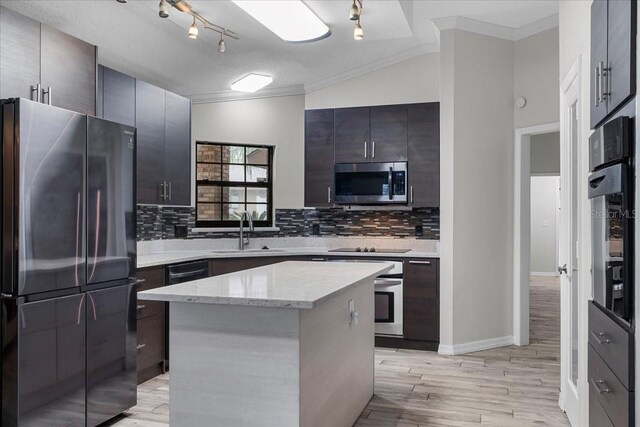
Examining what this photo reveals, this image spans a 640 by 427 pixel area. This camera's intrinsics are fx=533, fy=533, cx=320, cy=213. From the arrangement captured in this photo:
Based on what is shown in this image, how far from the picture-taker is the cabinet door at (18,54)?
280 centimetres

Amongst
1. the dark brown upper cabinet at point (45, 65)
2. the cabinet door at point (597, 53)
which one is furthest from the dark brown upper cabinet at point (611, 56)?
the dark brown upper cabinet at point (45, 65)

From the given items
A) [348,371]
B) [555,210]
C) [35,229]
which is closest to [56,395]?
[35,229]

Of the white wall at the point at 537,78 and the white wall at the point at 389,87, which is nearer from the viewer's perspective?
the white wall at the point at 537,78

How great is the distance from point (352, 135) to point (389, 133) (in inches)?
15.0

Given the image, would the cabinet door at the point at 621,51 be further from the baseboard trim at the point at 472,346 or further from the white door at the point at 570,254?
the baseboard trim at the point at 472,346

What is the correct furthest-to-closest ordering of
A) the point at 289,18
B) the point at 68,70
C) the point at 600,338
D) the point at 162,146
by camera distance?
the point at 162,146, the point at 289,18, the point at 68,70, the point at 600,338

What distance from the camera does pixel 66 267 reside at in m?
2.82

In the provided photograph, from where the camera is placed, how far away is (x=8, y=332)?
8.50ft

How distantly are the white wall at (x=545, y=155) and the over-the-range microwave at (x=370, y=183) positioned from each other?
463 centimetres

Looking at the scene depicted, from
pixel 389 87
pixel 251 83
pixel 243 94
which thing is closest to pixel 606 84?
pixel 389 87

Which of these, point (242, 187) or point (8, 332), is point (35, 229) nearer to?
point (8, 332)

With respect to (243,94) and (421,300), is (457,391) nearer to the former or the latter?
(421,300)

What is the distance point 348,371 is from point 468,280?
212 cm

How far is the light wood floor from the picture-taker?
3277mm
